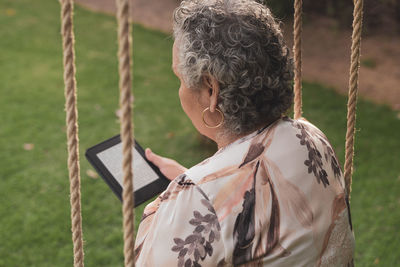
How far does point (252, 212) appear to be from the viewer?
1.17 m

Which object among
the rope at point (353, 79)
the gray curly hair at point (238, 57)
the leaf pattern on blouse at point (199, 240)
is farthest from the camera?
the rope at point (353, 79)

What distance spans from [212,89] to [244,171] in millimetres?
292

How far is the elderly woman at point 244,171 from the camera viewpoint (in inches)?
45.8

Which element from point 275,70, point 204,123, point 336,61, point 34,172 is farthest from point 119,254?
point 336,61

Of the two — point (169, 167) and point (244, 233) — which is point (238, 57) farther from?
point (169, 167)

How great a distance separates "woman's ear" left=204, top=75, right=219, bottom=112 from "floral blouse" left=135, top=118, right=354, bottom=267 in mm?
142

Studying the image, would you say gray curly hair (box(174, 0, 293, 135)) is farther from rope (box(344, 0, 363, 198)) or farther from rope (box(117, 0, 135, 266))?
rope (box(117, 0, 135, 266))

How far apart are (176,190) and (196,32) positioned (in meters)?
0.45

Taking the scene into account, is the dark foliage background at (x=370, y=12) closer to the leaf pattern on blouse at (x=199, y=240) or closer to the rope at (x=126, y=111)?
the leaf pattern on blouse at (x=199, y=240)

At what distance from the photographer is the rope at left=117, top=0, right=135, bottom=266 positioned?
88cm

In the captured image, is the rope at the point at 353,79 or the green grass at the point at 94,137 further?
the green grass at the point at 94,137

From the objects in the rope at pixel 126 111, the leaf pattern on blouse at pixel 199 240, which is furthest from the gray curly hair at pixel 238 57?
the rope at pixel 126 111

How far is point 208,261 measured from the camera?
3.77 feet

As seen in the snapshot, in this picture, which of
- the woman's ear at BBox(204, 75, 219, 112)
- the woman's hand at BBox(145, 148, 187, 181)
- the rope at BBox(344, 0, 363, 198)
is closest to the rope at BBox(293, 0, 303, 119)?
Result: the rope at BBox(344, 0, 363, 198)
